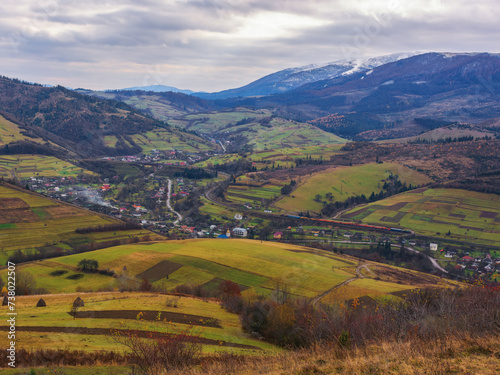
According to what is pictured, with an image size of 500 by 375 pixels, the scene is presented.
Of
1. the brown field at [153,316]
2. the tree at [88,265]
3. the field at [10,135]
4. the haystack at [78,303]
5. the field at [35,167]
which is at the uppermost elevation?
the field at [10,135]

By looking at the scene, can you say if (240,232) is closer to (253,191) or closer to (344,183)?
(253,191)

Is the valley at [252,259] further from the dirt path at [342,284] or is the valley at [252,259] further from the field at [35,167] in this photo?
the field at [35,167]

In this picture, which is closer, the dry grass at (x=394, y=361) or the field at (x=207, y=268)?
the dry grass at (x=394, y=361)

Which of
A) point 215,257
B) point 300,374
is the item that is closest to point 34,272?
point 215,257

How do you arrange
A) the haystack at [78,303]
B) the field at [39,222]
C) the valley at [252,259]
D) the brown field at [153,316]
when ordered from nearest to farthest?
the valley at [252,259] → the brown field at [153,316] → the haystack at [78,303] → the field at [39,222]

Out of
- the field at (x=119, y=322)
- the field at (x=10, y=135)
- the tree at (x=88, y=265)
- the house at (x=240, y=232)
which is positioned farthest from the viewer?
the field at (x=10, y=135)

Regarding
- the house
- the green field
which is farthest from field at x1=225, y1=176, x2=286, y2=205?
the green field

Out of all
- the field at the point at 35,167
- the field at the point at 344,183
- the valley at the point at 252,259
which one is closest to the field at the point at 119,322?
the valley at the point at 252,259
